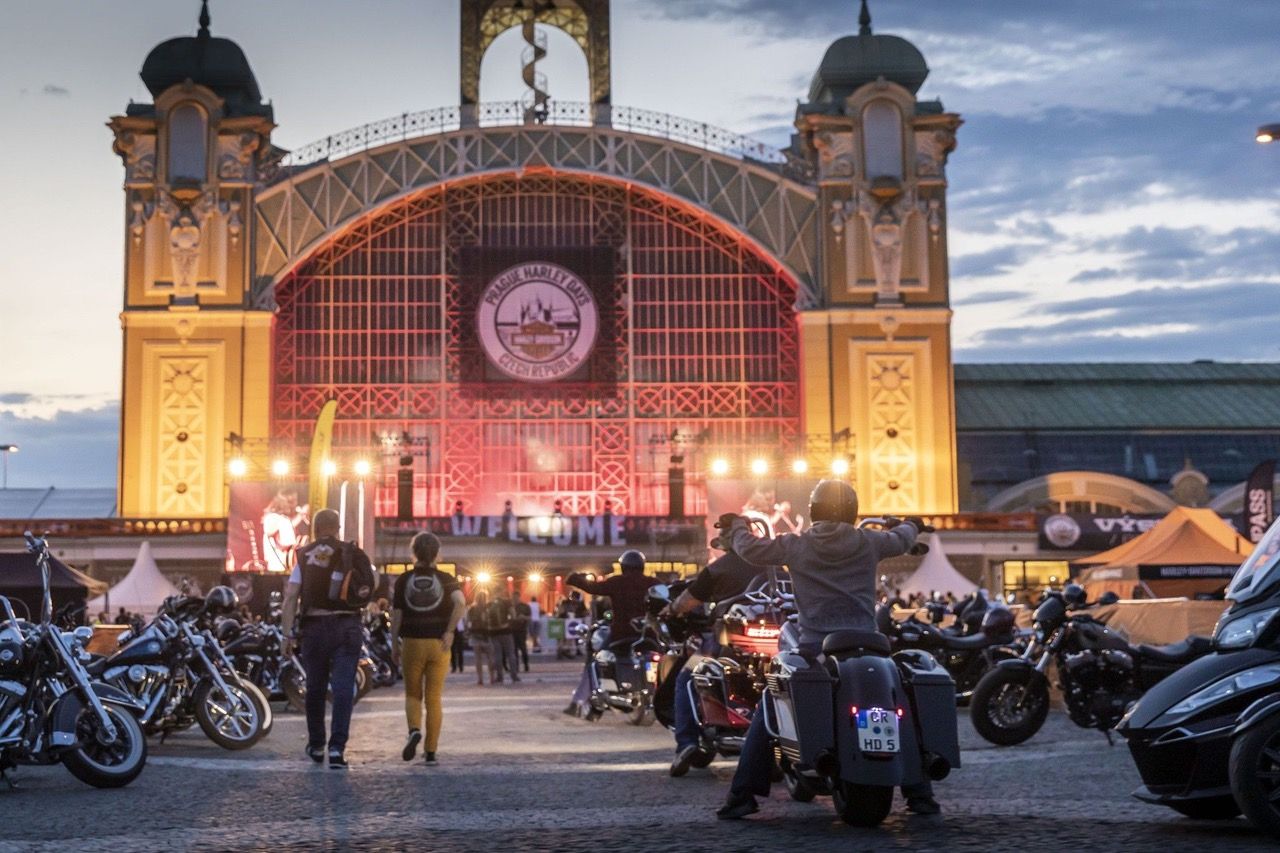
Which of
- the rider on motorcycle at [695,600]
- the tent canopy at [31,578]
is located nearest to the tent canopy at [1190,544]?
the tent canopy at [31,578]

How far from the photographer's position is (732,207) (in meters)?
52.5

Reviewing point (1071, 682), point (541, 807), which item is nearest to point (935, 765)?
point (541, 807)

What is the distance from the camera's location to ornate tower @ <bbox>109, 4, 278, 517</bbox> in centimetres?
5034

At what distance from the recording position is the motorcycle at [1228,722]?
789cm

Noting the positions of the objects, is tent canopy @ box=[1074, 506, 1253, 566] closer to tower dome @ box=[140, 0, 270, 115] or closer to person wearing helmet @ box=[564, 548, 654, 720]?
person wearing helmet @ box=[564, 548, 654, 720]

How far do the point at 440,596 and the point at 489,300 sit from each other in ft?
127

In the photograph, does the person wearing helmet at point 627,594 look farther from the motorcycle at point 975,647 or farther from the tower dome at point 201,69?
the tower dome at point 201,69

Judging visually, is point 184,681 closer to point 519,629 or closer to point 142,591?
point 519,629

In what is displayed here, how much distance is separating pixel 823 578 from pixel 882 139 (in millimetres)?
45235

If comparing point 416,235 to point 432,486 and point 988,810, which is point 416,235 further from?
point 988,810

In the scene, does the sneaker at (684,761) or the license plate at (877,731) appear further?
the sneaker at (684,761)

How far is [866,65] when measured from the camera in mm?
54531

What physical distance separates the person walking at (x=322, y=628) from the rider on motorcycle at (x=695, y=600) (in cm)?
249

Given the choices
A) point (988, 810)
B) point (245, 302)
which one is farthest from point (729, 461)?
point (988, 810)
